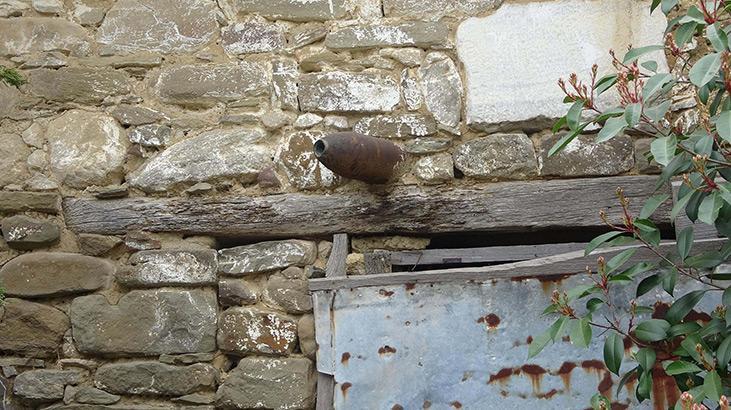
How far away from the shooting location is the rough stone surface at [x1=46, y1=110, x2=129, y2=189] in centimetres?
314

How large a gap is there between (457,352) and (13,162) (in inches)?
65.8

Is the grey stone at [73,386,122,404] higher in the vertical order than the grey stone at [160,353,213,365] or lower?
lower

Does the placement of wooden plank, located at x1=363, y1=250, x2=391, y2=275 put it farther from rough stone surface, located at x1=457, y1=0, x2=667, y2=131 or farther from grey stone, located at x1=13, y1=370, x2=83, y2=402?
grey stone, located at x1=13, y1=370, x2=83, y2=402

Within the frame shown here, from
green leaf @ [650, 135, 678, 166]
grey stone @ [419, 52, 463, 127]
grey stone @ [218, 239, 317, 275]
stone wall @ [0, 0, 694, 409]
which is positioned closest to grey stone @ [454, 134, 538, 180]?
stone wall @ [0, 0, 694, 409]

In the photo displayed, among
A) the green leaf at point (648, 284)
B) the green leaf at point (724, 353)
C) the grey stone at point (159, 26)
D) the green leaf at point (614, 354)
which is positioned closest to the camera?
the green leaf at point (724, 353)

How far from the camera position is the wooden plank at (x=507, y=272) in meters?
2.67

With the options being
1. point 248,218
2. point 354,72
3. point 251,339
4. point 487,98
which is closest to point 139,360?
point 251,339

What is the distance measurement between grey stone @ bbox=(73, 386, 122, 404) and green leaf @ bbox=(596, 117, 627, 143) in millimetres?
1780

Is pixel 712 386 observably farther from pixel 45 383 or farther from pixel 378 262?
pixel 45 383

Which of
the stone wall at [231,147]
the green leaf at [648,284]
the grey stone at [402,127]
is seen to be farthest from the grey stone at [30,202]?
the green leaf at [648,284]

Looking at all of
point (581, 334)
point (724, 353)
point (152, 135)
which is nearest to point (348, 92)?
point (152, 135)

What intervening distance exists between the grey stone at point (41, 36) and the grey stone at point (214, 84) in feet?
1.22

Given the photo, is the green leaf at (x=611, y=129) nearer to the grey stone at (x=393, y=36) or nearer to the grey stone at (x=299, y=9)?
the grey stone at (x=393, y=36)

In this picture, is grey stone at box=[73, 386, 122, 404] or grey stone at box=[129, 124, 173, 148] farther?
grey stone at box=[129, 124, 173, 148]
